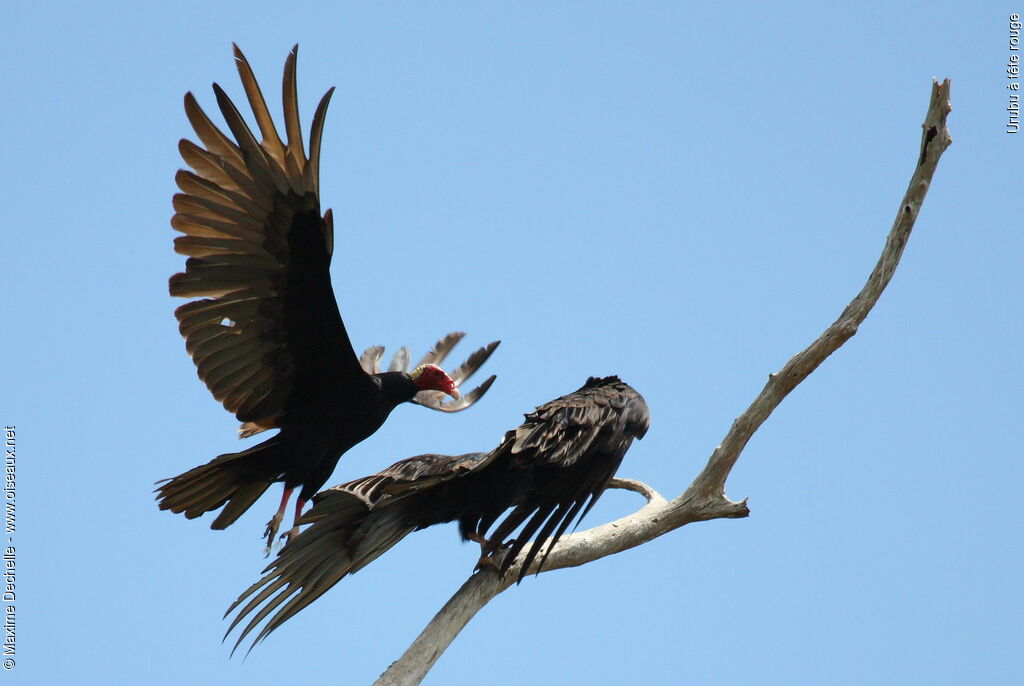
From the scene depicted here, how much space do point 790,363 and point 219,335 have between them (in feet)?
7.18

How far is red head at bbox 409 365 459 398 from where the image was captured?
559 cm

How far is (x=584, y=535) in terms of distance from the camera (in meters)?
4.38

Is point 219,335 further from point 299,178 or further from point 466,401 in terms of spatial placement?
point 466,401

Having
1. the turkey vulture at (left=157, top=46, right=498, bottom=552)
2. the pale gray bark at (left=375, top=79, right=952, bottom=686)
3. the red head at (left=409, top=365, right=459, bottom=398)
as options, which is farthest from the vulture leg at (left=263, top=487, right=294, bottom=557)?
the pale gray bark at (left=375, top=79, right=952, bottom=686)

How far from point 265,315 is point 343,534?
1154 millimetres

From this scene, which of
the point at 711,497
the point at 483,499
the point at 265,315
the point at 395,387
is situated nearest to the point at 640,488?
the point at 711,497

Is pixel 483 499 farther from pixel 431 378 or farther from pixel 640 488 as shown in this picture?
pixel 431 378

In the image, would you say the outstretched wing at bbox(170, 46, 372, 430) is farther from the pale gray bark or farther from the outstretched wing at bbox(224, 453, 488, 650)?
the pale gray bark

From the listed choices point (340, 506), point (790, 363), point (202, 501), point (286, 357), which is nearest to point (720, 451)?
point (790, 363)

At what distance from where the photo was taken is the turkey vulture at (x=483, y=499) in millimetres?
3877

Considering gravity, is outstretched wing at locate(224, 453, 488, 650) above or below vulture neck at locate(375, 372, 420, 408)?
below

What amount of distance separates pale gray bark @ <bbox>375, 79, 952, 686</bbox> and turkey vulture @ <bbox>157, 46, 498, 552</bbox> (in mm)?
1101

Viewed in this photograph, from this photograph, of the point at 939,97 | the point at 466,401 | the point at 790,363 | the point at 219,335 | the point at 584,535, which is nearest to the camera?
the point at 939,97

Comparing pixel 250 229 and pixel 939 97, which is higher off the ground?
pixel 250 229
